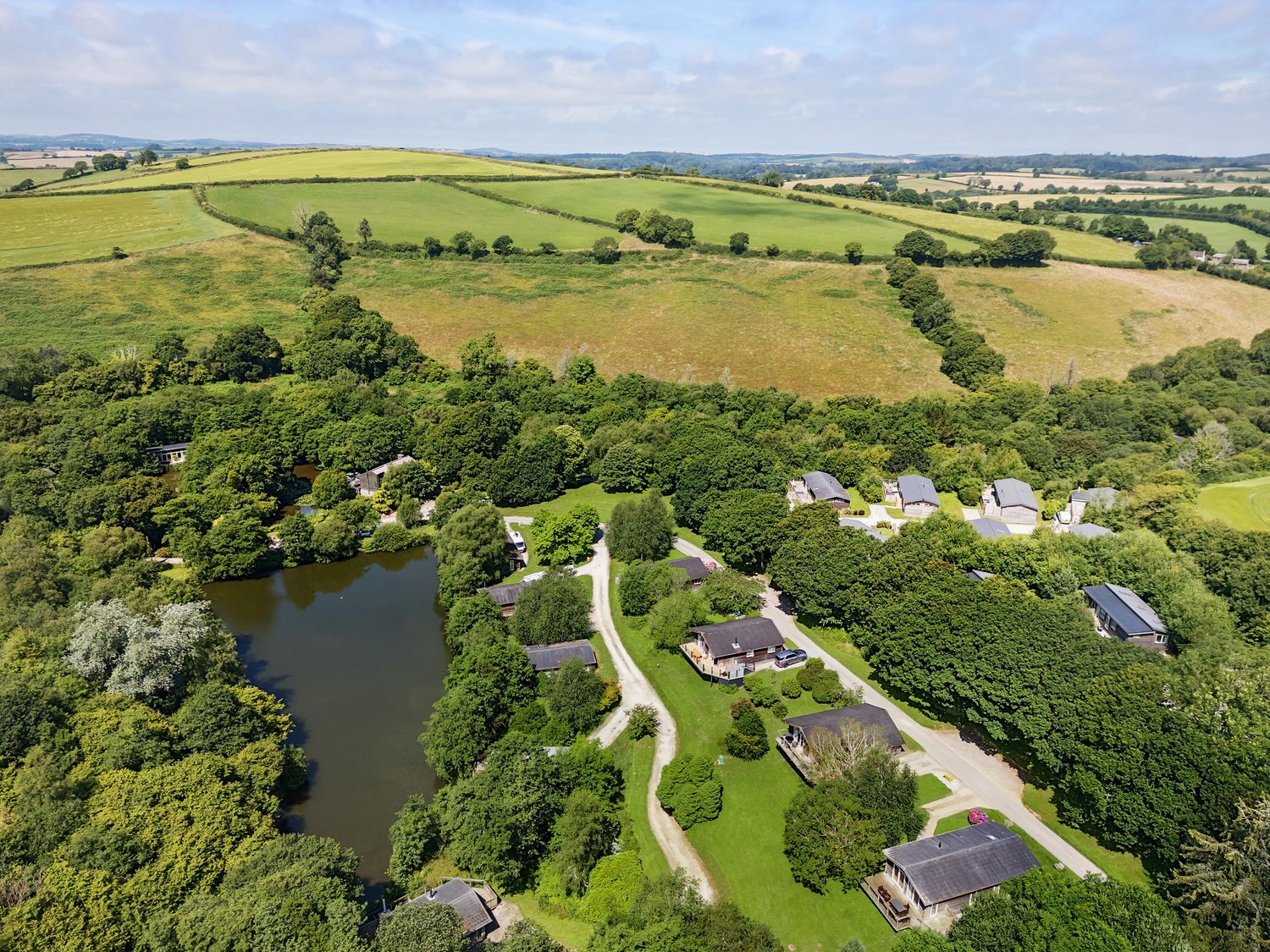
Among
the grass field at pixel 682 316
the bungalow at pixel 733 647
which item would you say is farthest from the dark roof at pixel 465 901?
the grass field at pixel 682 316

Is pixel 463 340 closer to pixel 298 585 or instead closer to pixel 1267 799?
pixel 298 585

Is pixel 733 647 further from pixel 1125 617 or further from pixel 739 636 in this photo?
pixel 1125 617

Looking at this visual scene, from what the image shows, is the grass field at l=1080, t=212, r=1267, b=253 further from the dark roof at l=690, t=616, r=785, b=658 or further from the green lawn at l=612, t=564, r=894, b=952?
the green lawn at l=612, t=564, r=894, b=952

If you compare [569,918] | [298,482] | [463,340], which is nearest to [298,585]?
[298,482]

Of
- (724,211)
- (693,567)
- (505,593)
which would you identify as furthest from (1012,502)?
(724,211)

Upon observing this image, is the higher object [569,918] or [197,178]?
[197,178]
